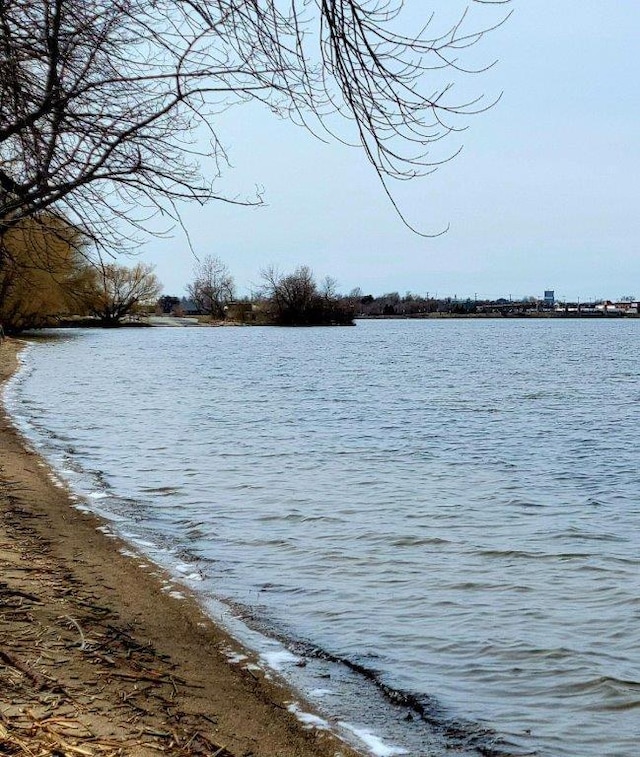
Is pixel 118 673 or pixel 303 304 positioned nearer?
pixel 118 673

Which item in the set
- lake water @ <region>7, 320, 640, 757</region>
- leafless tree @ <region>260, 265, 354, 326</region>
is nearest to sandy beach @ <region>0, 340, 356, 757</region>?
lake water @ <region>7, 320, 640, 757</region>

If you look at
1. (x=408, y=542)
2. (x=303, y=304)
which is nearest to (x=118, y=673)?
(x=408, y=542)

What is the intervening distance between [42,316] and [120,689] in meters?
77.3

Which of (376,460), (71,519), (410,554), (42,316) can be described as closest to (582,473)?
(376,460)

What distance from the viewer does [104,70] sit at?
5.89 m

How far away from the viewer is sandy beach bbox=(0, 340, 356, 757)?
509 centimetres

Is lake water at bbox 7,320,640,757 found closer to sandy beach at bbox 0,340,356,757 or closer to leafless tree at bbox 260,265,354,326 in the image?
sandy beach at bbox 0,340,356,757

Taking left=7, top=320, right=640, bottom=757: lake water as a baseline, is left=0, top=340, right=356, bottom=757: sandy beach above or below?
above

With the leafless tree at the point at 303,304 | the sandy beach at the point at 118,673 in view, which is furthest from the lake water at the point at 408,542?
the leafless tree at the point at 303,304

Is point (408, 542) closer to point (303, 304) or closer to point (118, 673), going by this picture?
point (118, 673)

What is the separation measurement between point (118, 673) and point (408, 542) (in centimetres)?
597

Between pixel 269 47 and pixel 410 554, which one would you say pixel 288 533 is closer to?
pixel 410 554

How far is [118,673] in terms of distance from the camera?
6129mm

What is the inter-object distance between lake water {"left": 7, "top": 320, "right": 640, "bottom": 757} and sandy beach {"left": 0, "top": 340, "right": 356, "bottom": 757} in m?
0.52
